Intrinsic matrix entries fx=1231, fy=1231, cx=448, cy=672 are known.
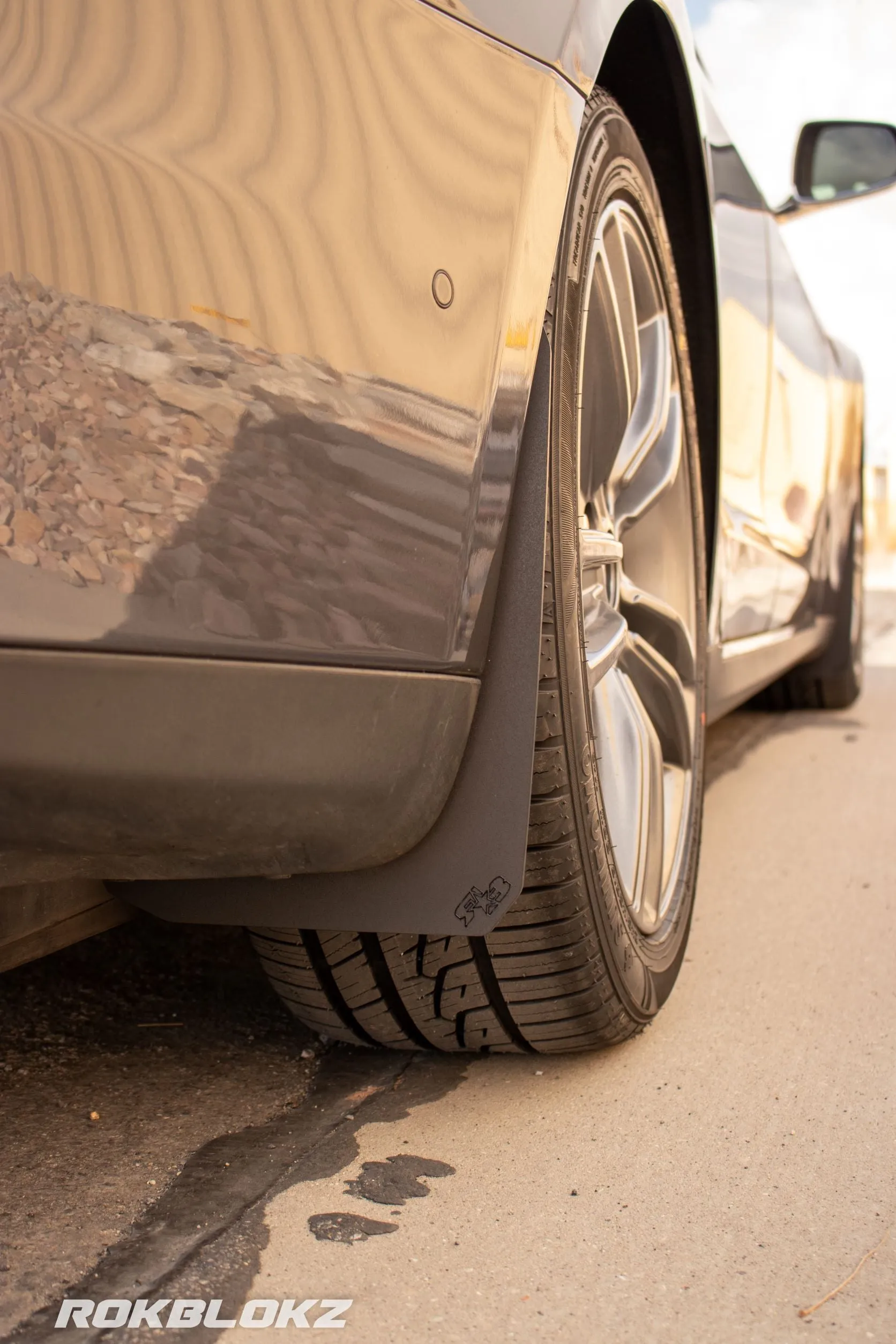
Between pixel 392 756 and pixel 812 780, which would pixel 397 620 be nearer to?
pixel 392 756

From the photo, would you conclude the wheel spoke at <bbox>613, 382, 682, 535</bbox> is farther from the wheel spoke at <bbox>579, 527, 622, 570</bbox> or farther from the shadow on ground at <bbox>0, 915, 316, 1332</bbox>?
the shadow on ground at <bbox>0, 915, 316, 1332</bbox>

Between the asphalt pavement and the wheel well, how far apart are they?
0.86 metres

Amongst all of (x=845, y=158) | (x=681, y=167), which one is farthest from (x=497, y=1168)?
(x=845, y=158)

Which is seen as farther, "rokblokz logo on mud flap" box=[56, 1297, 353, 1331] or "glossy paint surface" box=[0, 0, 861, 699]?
"rokblokz logo on mud flap" box=[56, 1297, 353, 1331]

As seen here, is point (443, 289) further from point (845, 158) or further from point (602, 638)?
point (845, 158)

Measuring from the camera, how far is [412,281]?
994 mm

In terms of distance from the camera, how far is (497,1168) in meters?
1.26

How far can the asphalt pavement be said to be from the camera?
1026 millimetres

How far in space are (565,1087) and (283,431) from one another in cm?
88

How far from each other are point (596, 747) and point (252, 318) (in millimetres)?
675

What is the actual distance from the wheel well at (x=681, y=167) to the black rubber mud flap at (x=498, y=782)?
26.0 inches

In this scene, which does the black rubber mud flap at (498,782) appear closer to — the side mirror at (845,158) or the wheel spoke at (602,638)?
the wheel spoke at (602,638)

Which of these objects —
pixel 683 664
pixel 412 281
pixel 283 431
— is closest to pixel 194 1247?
pixel 283 431

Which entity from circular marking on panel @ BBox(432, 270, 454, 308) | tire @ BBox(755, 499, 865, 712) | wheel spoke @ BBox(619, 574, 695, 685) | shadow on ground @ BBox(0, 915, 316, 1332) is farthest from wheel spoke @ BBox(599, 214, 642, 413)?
tire @ BBox(755, 499, 865, 712)
